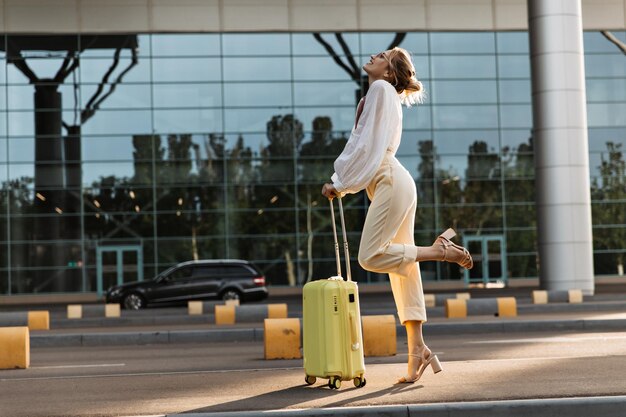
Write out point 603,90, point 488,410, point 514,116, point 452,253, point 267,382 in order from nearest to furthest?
point 488,410, point 452,253, point 267,382, point 514,116, point 603,90

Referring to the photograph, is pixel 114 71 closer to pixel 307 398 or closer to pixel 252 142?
pixel 252 142

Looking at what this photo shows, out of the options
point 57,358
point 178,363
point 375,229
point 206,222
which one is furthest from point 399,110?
point 206,222

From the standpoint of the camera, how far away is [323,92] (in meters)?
38.2

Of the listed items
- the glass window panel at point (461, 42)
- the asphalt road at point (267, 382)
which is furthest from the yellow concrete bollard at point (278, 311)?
the glass window panel at point (461, 42)

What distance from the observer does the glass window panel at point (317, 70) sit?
3828 centimetres

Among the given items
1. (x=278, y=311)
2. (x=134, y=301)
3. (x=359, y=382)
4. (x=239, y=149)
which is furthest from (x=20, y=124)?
(x=359, y=382)

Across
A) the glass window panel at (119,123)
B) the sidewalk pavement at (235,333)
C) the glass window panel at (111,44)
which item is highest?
the glass window panel at (111,44)

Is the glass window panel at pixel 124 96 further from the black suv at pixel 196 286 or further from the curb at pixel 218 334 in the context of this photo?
the curb at pixel 218 334

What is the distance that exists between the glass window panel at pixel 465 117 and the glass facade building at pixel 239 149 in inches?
3.0

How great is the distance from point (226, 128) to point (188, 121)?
1398mm

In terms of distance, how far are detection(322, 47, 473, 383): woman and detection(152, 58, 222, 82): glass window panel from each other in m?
31.6

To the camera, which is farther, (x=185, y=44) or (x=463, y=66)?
(x=463, y=66)

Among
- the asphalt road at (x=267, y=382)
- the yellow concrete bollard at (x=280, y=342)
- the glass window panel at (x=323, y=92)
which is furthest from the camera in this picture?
the glass window panel at (x=323, y=92)

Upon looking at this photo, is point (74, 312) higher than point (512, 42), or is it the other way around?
point (512, 42)
